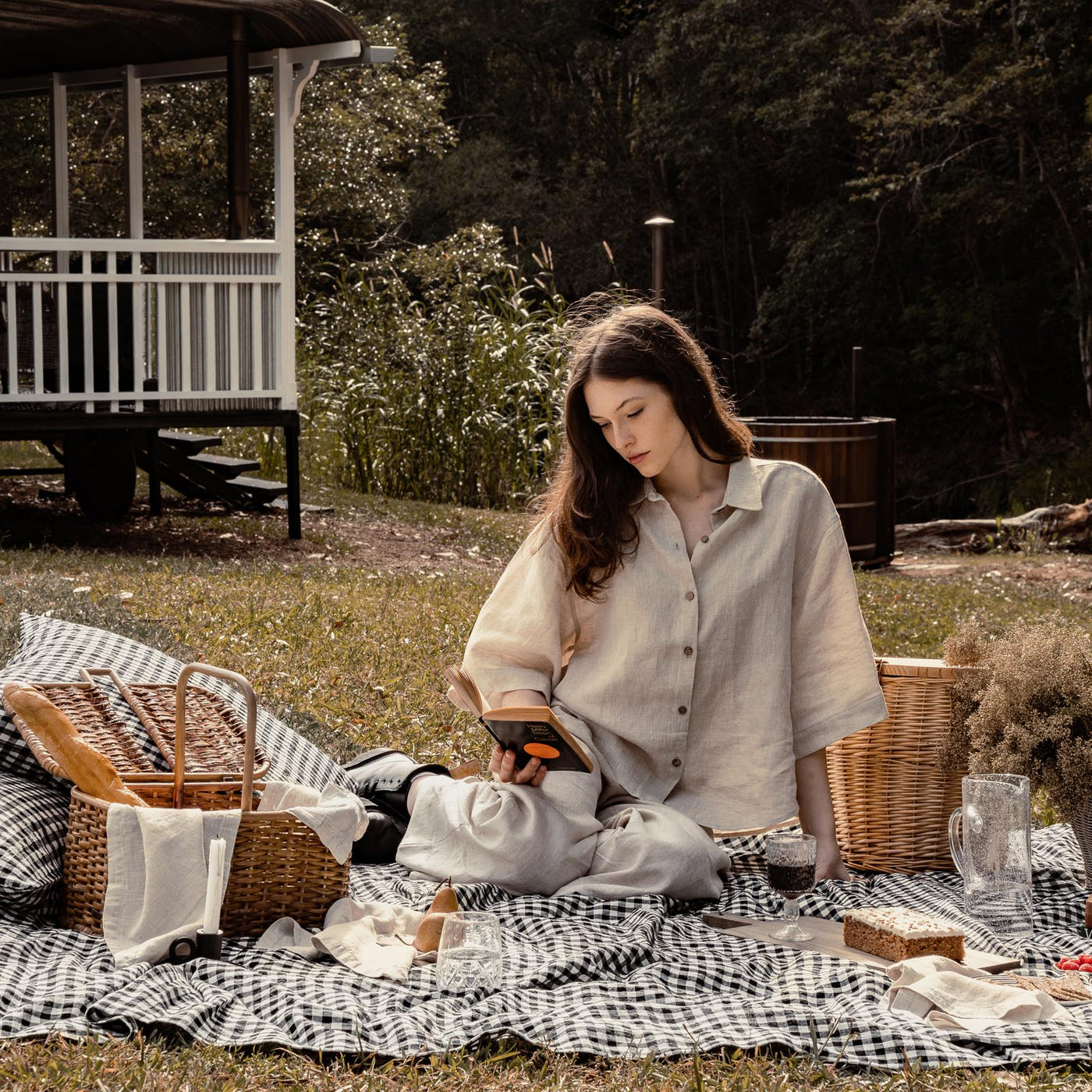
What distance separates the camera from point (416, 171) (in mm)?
26562

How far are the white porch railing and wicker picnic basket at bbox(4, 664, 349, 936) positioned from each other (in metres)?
5.88

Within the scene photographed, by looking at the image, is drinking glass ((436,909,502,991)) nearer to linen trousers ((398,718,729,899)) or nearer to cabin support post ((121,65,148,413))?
linen trousers ((398,718,729,899))

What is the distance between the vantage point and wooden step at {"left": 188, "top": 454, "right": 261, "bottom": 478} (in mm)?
11656

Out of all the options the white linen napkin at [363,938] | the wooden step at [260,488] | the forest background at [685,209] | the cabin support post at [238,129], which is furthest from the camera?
the forest background at [685,209]

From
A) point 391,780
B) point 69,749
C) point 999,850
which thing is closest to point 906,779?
point 999,850

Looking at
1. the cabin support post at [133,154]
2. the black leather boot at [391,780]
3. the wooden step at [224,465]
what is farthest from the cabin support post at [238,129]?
the black leather boot at [391,780]

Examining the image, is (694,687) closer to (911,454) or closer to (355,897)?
(355,897)

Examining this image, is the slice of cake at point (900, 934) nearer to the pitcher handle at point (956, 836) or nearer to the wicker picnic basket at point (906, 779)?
the pitcher handle at point (956, 836)

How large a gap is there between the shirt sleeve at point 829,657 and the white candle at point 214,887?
163cm

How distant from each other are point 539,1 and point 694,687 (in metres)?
27.4

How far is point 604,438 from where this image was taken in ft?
13.4

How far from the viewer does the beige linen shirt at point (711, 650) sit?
398cm

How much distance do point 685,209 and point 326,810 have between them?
2734 cm

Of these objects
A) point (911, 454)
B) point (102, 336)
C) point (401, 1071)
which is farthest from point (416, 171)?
point (401, 1071)
